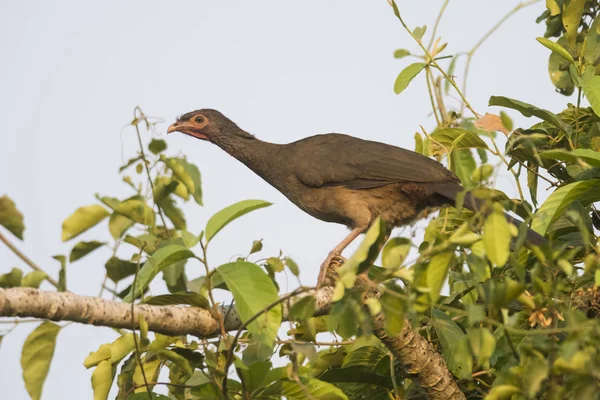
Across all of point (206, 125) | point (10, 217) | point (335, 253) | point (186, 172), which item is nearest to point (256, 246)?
point (186, 172)

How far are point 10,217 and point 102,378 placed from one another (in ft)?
2.95

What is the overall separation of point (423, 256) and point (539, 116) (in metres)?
2.03

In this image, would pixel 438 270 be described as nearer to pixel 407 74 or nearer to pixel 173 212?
pixel 173 212

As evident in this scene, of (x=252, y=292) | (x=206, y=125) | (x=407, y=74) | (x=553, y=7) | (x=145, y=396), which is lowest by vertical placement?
(x=145, y=396)

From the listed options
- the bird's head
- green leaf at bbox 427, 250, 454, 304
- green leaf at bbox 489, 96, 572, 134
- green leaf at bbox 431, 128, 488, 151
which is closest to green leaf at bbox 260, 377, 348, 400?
green leaf at bbox 427, 250, 454, 304

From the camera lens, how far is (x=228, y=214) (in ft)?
9.18

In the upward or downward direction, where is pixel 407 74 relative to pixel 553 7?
downward

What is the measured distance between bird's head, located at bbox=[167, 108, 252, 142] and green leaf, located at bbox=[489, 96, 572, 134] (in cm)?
284

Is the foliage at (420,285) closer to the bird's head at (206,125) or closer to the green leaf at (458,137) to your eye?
the green leaf at (458,137)

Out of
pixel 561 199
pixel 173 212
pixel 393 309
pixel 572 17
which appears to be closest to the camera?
pixel 393 309

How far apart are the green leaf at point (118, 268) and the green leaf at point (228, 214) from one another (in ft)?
1.30

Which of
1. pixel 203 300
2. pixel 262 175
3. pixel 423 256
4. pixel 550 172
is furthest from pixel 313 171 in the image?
pixel 423 256

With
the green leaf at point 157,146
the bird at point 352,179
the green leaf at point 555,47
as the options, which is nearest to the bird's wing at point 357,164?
the bird at point 352,179

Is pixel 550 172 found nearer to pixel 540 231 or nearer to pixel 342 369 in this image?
pixel 540 231
